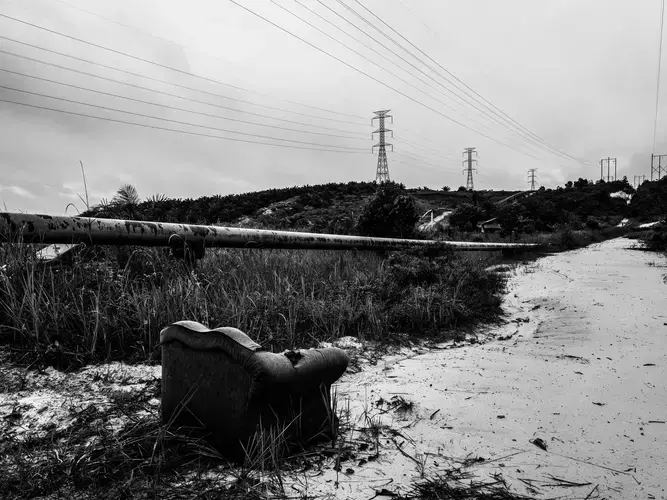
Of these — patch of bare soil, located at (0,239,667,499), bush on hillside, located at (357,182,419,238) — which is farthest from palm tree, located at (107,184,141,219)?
bush on hillside, located at (357,182,419,238)

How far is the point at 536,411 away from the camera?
7.61 ft

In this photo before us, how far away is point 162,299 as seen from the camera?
3145 millimetres

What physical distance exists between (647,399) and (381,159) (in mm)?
49324

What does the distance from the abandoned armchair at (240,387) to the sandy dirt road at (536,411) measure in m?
0.28

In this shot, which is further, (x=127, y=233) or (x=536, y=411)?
(x=127, y=233)

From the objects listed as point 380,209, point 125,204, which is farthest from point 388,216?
point 125,204

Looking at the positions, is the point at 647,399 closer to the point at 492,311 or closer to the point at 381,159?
the point at 492,311

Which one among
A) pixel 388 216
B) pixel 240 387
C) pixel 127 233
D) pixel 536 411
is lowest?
pixel 536 411

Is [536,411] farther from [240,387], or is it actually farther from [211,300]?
[211,300]

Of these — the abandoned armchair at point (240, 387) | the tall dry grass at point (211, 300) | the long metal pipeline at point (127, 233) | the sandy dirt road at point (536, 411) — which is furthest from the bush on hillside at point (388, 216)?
the abandoned armchair at point (240, 387)

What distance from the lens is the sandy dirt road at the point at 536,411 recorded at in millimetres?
1680

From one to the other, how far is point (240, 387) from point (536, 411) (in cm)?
167

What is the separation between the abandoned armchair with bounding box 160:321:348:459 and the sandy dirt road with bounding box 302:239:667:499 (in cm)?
28

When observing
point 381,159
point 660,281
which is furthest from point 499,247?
point 381,159
